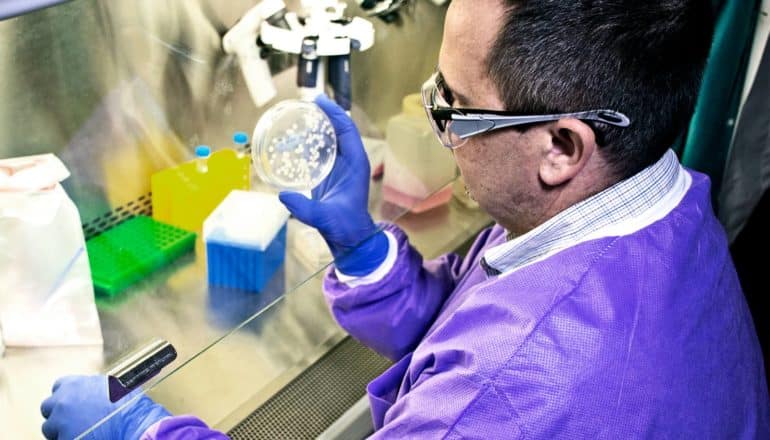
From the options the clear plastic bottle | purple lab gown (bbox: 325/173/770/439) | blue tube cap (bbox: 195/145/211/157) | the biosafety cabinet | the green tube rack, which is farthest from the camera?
the clear plastic bottle

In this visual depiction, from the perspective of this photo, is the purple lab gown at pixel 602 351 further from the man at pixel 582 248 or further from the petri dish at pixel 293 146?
the petri dish at pixel 293 146

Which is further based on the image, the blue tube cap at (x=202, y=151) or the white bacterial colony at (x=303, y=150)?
the blue tube cap at (x=202, y=151)

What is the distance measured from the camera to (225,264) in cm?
131

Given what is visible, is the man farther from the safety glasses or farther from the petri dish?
the petri dish

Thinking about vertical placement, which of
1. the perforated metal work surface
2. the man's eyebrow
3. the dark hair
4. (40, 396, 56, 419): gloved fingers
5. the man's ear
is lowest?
the perforated metal work surface

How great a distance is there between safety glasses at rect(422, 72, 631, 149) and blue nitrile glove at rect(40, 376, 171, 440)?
548 mm

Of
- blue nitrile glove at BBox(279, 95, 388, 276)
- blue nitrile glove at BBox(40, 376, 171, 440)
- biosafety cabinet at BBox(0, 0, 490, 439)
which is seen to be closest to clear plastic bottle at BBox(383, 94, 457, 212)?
biosafety cabinet at BBox(0, 0, 490, 439)

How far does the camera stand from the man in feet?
3.05

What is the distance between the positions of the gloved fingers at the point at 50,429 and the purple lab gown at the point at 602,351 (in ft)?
1.37

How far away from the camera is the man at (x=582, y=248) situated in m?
0.93

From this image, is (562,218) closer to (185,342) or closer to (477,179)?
(477,179)

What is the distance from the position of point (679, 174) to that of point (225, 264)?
28.7 inches

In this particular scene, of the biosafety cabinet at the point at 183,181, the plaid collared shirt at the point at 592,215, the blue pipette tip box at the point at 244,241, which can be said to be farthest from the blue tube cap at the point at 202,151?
the plaid collared shirt at the point at 592,215

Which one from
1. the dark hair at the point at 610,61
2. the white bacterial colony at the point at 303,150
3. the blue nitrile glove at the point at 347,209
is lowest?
the blue nitrile glove at the point at 347,209
